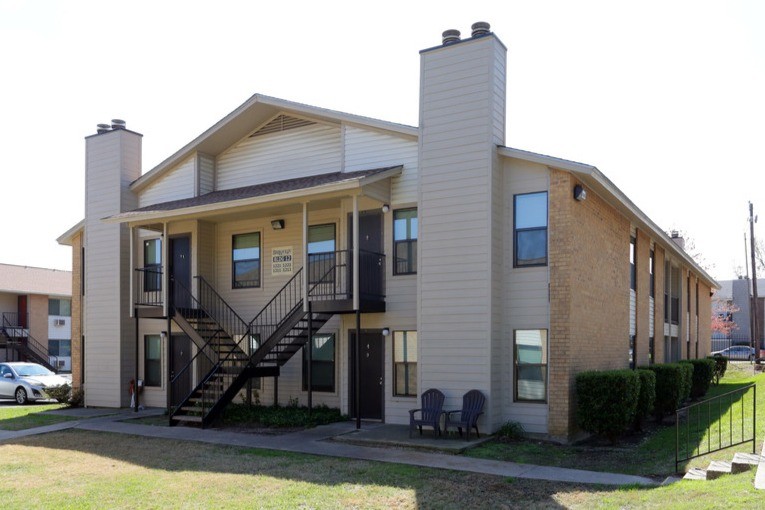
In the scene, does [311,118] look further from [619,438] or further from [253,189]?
[619,438]

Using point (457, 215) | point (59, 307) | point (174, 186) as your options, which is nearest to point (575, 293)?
point (457, 215)

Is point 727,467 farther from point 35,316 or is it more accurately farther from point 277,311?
point 35,316

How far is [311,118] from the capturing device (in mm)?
18016

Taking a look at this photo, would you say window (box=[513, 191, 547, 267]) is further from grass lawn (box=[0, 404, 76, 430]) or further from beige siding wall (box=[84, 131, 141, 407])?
grass lawn (box=[0, 404, 76, 430])

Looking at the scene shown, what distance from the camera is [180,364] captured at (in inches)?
794

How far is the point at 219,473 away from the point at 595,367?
8.29 meters

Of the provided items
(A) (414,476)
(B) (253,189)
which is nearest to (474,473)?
(A) (414,476)

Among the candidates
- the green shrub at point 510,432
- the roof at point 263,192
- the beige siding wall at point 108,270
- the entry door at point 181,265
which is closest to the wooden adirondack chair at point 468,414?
the green shrub at point 510,432

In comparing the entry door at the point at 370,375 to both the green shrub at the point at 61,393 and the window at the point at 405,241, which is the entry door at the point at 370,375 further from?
the green shrub at the point at 61,393

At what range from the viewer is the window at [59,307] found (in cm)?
4075

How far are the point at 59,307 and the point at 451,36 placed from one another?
3379 cm

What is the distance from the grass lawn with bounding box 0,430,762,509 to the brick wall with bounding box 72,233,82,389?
10.2 meters

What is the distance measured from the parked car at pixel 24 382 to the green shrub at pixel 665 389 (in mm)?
18668

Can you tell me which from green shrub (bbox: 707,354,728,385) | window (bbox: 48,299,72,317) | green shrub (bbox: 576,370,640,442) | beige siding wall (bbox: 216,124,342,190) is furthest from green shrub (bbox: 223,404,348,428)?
window (bbox: 48,299,72,317)
